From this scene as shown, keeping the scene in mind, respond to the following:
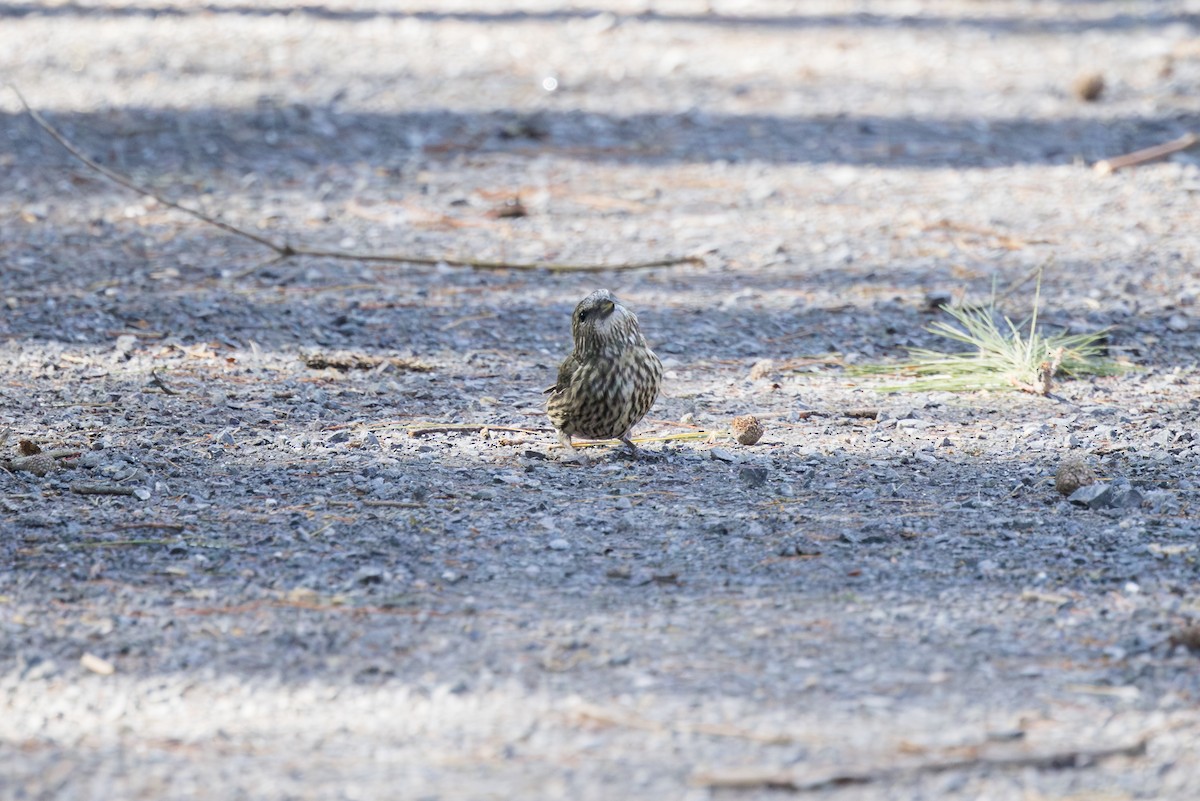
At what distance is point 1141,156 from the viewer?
980 centimetres

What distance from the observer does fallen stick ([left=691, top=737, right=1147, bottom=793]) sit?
3084mm

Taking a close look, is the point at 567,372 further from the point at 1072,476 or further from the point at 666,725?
the point at 666,725

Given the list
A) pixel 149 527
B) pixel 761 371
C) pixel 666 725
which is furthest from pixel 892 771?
pixel 761 371

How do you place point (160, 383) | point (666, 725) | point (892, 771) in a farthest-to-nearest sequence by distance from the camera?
1. point (160, 383)
2. point (666, 725)
3. point (892, 771)

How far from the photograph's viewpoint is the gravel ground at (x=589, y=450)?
3359mm

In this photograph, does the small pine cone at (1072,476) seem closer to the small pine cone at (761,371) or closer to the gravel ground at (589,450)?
the gravel ground at (589,450)

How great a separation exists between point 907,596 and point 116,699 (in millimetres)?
2219

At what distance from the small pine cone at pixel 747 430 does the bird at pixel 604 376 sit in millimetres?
373

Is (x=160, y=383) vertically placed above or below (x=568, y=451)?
above

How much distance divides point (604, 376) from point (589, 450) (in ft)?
1.44

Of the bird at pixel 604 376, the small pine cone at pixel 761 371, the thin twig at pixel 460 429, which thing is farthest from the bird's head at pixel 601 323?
the small pine cone at pixel 761 371

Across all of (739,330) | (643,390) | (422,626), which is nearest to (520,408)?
(643,390)

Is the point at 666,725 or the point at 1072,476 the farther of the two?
the point at 1072,476

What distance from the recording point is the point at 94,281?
7.61m
